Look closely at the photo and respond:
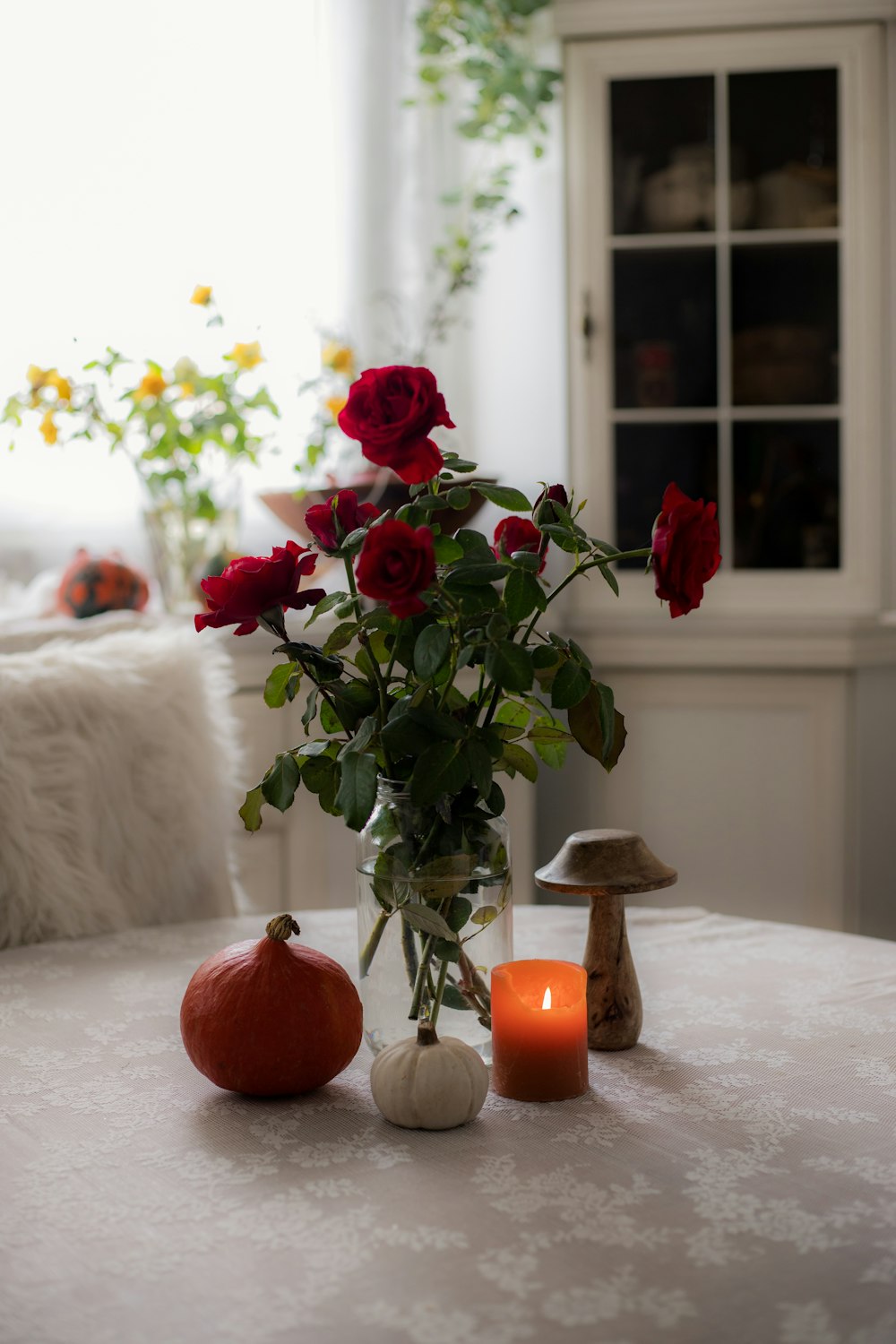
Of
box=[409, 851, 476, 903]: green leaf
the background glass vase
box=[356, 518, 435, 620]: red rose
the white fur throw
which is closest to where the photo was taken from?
box=[356, 518, 435, 620]: red rose

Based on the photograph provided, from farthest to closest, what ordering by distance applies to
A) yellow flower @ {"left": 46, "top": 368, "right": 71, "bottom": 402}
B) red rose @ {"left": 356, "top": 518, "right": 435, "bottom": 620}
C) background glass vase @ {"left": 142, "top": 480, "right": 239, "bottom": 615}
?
1. background glass vase @ {"left": 142, "top": 480, "right": 239, "bottom": 615}
2. yellow flower @ {"left": 46, "top": 368, "right": 71, "bottom": 402}
3. red rose @ {"left": 356, "top": 518, "right": 435, "bottom": 620}

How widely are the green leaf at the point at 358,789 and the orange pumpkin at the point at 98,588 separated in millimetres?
1286

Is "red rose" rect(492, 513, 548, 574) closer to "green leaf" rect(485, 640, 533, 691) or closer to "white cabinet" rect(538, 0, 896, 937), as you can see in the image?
"green leaf" rect(485, 640, 533, 691)

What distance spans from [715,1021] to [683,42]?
5.80ft

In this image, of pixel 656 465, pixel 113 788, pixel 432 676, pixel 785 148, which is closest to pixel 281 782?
pixel 432 676

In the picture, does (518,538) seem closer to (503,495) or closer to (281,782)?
(503,495)

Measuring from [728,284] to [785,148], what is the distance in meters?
0.23

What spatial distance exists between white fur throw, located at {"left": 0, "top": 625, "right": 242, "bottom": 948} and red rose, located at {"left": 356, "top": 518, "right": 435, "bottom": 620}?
713 millimetres

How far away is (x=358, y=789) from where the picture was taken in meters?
0.76

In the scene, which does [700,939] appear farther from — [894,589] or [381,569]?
[894,589]

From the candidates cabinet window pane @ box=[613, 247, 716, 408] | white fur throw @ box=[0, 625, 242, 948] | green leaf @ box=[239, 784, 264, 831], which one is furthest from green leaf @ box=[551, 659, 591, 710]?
cabinet window pane @ box=[613, 247, 716, 408]

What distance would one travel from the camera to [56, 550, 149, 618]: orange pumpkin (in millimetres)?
1959

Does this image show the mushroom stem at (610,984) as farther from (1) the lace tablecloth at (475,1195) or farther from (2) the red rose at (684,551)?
(2) the red rose at (684,551)

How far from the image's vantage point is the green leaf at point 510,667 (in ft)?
2.43
